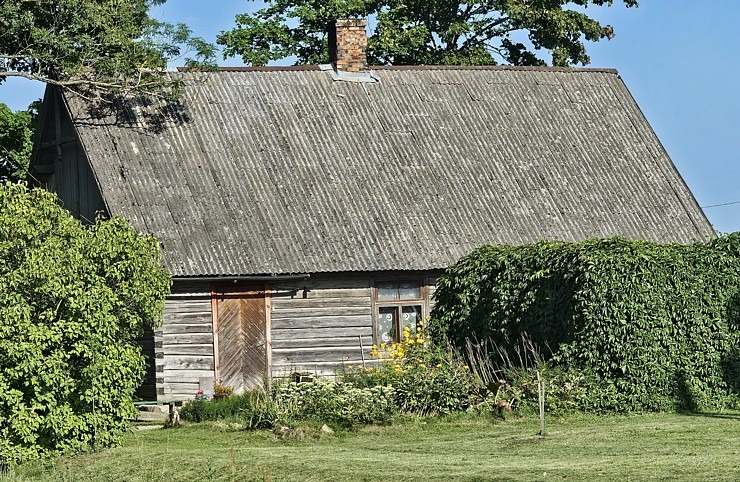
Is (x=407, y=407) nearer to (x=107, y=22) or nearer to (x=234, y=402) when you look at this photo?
(x=234, y=402)

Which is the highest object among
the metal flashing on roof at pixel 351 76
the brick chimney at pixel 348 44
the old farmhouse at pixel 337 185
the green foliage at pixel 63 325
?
the brick chimney at pixel 348 44

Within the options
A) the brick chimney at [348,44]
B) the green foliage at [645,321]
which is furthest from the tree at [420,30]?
the green foliage at [645,321]

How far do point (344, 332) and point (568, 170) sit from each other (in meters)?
6.87

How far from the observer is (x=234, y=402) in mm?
19656

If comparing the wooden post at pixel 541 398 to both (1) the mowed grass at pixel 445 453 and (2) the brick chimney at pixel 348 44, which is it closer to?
(1) the mowed grass at pixel 445 453

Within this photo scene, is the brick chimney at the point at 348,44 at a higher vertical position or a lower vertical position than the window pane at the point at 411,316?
higher

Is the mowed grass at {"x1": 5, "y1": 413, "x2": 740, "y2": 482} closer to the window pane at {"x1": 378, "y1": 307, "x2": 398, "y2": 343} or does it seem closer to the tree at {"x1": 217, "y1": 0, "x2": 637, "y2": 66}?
the window pane at {"x1": 378, "y1": 307, "x2": 398, "y2": 343}

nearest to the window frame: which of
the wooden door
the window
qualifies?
the window

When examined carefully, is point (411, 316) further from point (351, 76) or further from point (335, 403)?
point (351, 76)

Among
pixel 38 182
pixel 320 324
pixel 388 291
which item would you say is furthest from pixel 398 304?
pixel 38 182

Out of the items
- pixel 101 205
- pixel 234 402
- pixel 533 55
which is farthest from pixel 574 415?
pixel 533 55

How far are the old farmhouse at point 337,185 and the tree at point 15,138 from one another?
6637mm

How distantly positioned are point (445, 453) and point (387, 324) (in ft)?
30.4

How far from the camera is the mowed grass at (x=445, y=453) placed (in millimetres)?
12695
